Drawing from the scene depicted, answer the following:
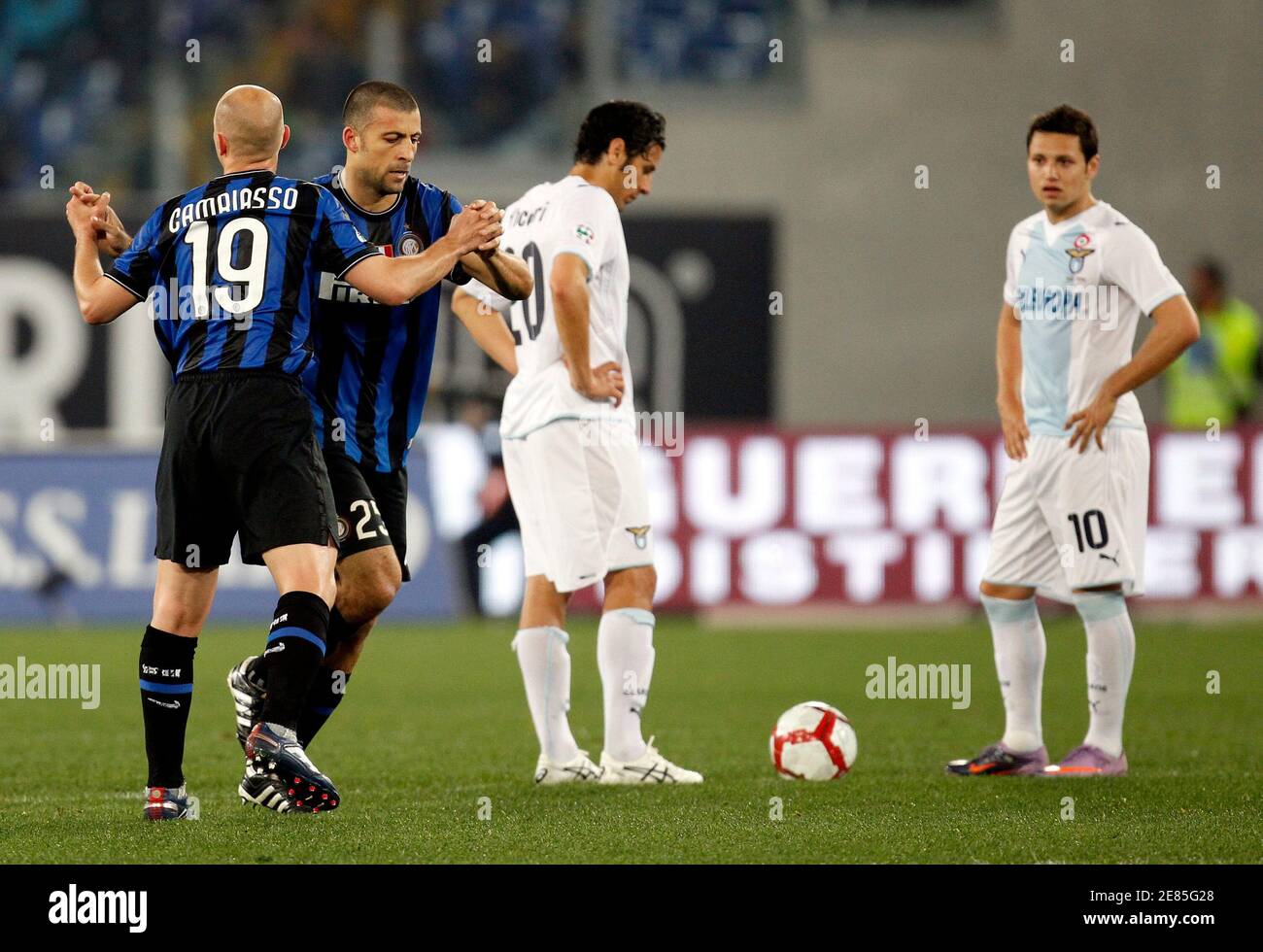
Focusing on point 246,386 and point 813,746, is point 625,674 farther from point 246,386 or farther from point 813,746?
point 246,386

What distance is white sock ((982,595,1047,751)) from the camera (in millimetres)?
6367

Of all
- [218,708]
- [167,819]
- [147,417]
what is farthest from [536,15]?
Answer: [167,819]

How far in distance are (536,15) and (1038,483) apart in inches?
495

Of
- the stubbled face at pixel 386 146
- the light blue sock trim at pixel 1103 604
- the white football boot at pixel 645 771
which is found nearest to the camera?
the stubbled face at pixel 386 146

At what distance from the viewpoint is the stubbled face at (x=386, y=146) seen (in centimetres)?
559

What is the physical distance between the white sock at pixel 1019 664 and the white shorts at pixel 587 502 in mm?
1233

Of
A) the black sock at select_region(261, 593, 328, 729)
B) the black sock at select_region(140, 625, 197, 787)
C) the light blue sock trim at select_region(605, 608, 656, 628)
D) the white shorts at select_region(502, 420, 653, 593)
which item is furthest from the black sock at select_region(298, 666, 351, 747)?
the light blue sock trim at select_region(605, 608, 656, 628)

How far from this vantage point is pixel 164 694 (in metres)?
5.24

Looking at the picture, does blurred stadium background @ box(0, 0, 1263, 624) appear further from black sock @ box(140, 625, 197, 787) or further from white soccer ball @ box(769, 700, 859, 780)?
black sock @ box(140, 625, 197, 787)

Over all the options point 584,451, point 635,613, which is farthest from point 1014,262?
point 635,613

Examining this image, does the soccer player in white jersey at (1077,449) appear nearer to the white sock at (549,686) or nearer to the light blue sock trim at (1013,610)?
the light blue sock trim at (1013,610)

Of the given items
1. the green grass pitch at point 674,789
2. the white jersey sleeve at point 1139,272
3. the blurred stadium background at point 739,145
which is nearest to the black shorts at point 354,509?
the green grass pitch at point 674,789

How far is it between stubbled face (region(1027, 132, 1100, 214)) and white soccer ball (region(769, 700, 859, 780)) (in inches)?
73.4
